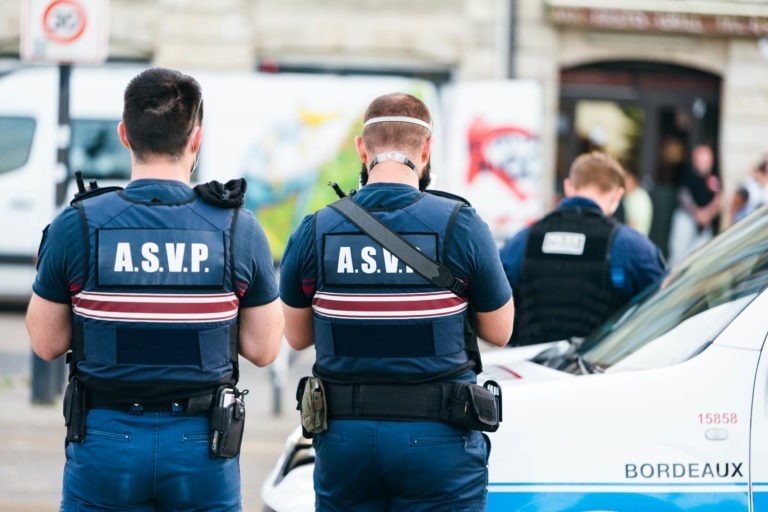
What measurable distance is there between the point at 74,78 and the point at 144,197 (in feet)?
38.8

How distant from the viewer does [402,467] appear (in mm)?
3469

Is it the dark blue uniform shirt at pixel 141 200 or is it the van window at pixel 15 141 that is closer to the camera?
the dark blue uniform shirt at pixel 141 200

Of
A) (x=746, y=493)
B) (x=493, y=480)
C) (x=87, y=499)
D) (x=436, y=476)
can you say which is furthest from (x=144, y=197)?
(x=746, y=493)

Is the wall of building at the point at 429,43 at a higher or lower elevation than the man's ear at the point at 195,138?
higher

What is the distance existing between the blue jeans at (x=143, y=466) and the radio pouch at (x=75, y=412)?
0.02 m

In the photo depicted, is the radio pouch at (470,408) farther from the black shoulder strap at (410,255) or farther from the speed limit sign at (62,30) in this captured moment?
the speed limit sign at (62,30)

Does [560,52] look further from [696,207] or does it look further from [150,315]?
[150,315]

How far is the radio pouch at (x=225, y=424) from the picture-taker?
3.36 meters

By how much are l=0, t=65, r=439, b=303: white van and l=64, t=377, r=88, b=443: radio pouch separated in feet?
35.4

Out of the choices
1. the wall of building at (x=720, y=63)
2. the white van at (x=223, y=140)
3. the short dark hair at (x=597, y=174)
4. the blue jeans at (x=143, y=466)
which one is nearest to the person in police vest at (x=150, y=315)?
the blue jeans at (x=143, y=466)

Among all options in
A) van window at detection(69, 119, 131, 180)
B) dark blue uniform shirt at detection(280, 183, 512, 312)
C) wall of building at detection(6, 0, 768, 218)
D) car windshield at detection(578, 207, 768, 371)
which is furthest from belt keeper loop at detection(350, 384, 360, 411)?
wall of building at detection(6, 0, 768, 218)

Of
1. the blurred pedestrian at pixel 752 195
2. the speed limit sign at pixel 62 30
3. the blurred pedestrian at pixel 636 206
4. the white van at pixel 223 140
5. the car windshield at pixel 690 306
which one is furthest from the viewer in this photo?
the blurred pedestrian at pixel 636 206

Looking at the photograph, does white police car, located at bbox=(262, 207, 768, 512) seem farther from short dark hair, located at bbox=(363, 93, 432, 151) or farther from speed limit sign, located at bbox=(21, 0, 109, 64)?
speed limit sign, located at bbox=(21, 0, 109, 64)

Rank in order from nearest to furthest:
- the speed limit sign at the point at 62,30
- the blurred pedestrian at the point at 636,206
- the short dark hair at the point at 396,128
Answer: the short dark hair at the point at 396,128, the speed limit sign at the point at 62,30, the blurred pedestrian at the point at 636,206
